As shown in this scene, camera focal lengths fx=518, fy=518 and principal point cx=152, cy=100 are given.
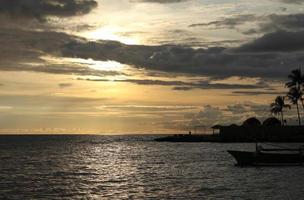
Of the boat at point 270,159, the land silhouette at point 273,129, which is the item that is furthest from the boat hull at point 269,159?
the land silhouette at point 273,129

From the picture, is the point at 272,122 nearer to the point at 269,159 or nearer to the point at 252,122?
the point at 252,122

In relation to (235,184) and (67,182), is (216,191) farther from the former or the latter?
(67,182)

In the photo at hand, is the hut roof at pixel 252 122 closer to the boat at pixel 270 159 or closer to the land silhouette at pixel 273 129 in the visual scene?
the land silhouette at pixel 273 129

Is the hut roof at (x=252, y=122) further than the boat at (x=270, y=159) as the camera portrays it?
Yes

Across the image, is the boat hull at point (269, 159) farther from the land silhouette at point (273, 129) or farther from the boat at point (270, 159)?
the land silhouette at point (273, 129)

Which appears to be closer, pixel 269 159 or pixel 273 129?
pixel 269 159

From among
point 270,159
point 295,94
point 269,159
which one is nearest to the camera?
point 270,159

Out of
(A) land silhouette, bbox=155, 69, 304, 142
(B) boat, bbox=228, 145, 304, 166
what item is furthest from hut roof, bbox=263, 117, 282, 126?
(B) boat, bbox=228, 145, 304, 166

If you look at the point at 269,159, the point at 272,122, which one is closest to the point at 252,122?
the point at 272,122

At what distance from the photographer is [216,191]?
139 feet

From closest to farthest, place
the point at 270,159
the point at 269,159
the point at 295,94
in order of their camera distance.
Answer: the point at 270,159 < the point at 269,159 < the point at 295,94

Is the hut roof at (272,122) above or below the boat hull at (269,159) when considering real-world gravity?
above

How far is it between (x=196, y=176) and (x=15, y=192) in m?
20.4

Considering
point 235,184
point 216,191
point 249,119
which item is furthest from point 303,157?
point 249,119
